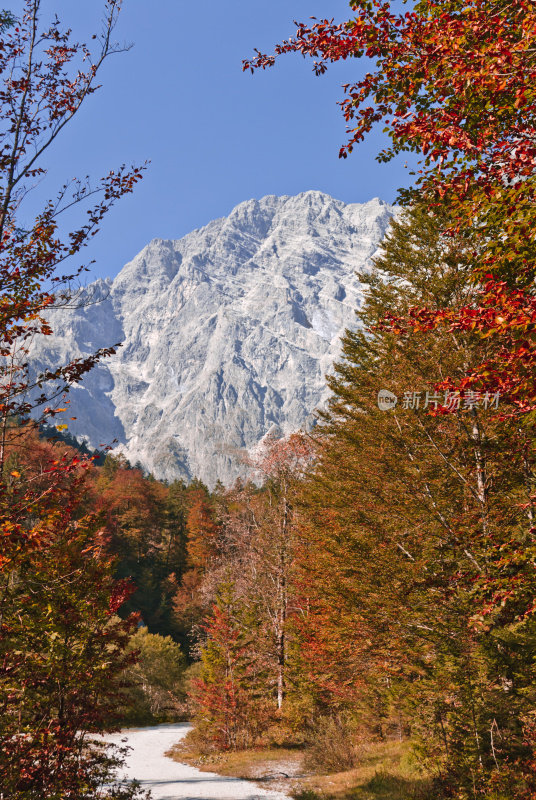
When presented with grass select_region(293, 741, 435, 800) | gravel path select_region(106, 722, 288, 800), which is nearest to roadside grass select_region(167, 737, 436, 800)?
grass select_region(293, 741, 435, 800)

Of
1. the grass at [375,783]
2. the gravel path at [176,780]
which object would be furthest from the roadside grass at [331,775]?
the gravel path at [176,780]

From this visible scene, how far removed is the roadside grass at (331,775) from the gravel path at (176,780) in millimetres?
471

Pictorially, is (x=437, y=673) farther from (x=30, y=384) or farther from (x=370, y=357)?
(x=370, y=357)

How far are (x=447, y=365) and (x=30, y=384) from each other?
8.44m

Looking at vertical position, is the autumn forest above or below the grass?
above

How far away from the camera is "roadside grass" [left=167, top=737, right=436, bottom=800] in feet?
31.1

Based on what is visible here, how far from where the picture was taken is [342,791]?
33.5ft

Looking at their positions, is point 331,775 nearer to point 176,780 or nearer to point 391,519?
point 176,780

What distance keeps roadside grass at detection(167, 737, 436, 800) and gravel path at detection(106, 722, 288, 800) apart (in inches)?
18.5

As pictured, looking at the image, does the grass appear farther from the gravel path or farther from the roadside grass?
the gravel path

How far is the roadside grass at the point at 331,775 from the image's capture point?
949cm

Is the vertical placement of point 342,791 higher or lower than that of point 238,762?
higher

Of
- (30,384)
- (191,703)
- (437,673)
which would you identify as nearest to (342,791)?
(437,673)

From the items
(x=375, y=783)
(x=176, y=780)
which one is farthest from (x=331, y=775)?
(x=176, y=780)
